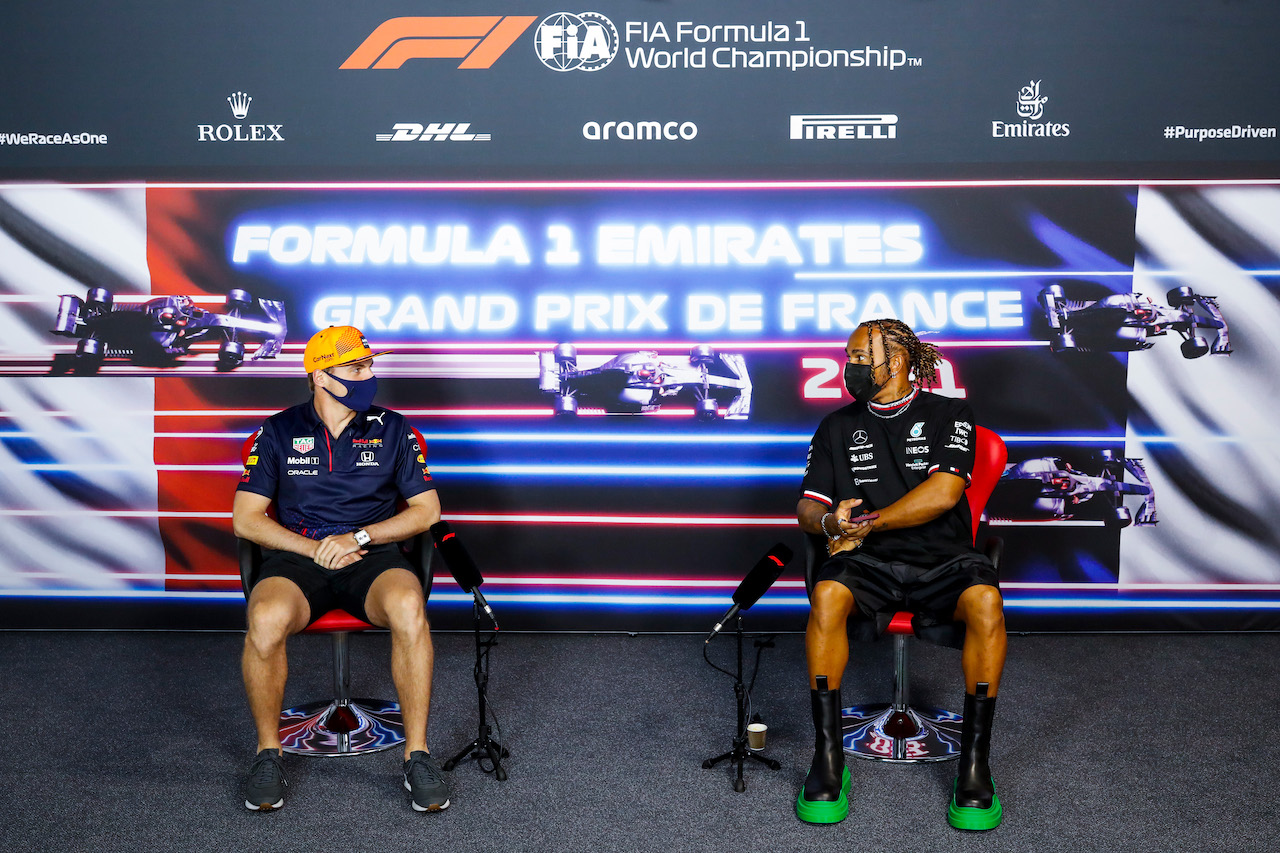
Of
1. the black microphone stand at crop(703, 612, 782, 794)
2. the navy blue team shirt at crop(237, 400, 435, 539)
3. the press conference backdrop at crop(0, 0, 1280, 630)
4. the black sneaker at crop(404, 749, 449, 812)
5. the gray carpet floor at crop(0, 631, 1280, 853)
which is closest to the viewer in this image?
the gray carpet floor at crop(0, 631, 1280, 853)

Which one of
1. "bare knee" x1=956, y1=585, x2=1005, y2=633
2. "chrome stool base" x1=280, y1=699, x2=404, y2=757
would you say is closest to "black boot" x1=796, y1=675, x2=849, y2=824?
"bare knee" x1=956, y1=585, x2=1005, y2=633

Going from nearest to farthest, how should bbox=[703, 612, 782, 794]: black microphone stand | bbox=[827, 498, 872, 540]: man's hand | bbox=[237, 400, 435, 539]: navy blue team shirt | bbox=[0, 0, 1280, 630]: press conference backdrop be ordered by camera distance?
bbox=[703, 612, 782, 794]: black microphone stand
bbox=[827, 498, 872, 540]: man's hand
bbox=[237, 400, 435, 539]: navy blue team shirt
bbox=[0, 0, 1280, 630]: press conference backdrop

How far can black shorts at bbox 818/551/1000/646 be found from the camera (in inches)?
108

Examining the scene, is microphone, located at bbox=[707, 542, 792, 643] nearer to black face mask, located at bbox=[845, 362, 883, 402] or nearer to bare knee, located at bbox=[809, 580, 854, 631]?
bare knee, located at bbox=[809, 580, 854, 631]

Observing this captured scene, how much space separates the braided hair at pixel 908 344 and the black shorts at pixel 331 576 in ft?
5.29

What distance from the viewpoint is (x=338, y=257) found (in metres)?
4.00

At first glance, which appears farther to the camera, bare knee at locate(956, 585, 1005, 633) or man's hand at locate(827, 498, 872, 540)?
man's hand at locate(827, 498, 872, 540)

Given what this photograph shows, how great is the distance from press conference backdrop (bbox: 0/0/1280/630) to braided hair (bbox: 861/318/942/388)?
82 centimetres

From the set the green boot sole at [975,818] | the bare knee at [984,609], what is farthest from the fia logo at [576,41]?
the green boot sole at [975,818]

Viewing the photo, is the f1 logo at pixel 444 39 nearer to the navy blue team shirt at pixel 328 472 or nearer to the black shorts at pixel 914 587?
the navy blue team shirt at pixel 328 472

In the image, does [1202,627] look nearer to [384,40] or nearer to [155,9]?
[384,40]

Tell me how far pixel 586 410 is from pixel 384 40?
1.68 m

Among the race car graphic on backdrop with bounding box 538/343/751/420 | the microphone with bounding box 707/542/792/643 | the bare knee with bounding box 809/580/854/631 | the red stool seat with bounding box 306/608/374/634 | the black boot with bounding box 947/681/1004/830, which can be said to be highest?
the race car graphic on backdrop with bounding box 538/343/751/420

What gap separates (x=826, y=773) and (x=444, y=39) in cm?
306
